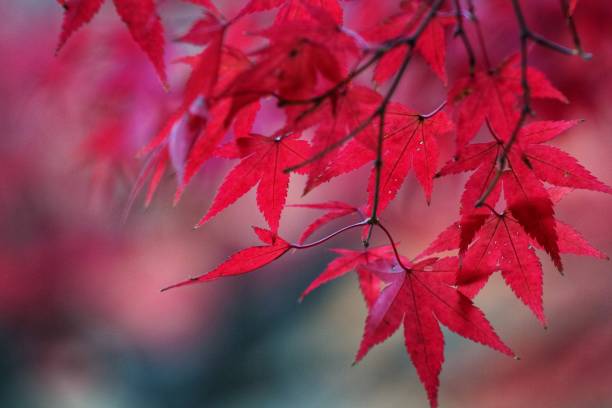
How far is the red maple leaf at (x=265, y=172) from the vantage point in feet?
1.99

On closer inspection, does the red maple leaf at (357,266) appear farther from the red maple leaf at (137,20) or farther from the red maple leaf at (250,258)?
the red maple leaf at (137,20)

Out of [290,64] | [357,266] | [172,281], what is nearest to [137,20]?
[290,64]

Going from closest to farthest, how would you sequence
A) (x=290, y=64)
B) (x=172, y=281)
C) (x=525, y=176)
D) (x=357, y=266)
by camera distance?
(x=290, y=64) → (x=525, y=176) → (x=357, y=266) → (x=172, y=281)

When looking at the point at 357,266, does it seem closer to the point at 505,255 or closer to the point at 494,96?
the point at 505,255

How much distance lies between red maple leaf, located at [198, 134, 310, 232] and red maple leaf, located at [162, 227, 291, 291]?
0.04m

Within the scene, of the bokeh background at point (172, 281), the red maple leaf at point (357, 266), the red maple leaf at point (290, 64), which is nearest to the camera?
the red maple leaf at point (290, 64)

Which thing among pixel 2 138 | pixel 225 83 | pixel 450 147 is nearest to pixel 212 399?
pixel 2 138

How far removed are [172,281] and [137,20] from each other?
88.1 inches

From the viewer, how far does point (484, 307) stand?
81.5 inches

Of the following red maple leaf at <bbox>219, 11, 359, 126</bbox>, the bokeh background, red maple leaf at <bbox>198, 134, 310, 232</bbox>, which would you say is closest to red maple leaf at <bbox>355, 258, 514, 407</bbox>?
red maple leaf at <bbox>198, 134, 310, 232</bbox>

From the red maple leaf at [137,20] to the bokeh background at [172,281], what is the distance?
82 cm

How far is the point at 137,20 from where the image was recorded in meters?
0.52

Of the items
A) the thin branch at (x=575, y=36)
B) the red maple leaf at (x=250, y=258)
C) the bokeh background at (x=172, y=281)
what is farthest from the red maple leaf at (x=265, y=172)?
the bokeh background at (x=172, y=281)

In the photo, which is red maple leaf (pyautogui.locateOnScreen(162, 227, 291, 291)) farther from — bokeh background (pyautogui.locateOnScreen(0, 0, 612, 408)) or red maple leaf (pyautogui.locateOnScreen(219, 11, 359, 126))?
bokeh background (pyautogui.locateOnScreen(0, 0, 612, 408))
